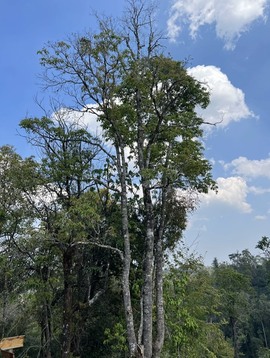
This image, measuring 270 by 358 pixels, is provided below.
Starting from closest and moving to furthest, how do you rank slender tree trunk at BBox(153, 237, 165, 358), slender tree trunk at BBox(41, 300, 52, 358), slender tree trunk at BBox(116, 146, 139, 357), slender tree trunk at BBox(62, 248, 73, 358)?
1. slender tree trunk at BBox(116, 146, 139, 357)
2. slender tree trunk at BBox(153, 237, 165, 358)
3. slender tree trunk at BBox(62, 248, 73, 358)
4. slender tree trunk at BBox(41, 300, 52, 358)

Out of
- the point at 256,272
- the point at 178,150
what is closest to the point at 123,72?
the point at 178,150

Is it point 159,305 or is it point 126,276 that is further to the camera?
point 159,305

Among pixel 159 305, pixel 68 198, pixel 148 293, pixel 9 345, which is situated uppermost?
pixel 68 198

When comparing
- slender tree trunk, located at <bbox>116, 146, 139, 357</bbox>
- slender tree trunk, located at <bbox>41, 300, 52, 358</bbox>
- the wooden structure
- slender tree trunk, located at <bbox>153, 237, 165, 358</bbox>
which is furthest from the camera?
slender tree trunk, located at <bbox>41, 300, 52, 358</bbox>

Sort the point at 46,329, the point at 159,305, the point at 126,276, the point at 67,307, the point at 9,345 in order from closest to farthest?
1. the point at 9,345
2. the point at 126,276
3. the point at 159,305
4. the point at 67,307
5. the point at 46,329

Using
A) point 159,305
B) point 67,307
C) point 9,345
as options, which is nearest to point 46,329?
point 67,307

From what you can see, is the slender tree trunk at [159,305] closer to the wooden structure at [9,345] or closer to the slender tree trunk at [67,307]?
the slender tree trunk at [67,307]

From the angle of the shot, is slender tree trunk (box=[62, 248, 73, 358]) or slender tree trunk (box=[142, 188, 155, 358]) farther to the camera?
slender tree trunk (box=[62, 248, 73, 358])

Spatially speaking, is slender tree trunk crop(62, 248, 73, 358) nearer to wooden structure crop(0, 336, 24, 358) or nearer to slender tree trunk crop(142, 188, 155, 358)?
slender tree trunk crop(142, 188, 155, 358)

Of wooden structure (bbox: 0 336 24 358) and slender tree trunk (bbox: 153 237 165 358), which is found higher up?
slender tree trunk (bbox: 153 237 165 358)

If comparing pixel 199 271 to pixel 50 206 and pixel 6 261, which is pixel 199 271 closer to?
pixel 50 206

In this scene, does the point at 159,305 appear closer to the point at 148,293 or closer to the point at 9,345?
the point at 148,293

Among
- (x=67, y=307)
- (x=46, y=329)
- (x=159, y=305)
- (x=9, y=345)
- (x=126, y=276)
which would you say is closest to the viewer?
(x=9, y=345)

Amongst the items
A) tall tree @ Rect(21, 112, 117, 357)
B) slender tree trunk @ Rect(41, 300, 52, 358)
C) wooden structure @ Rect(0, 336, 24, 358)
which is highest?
tall tree @ Rect(21, 112, 117, 357)
